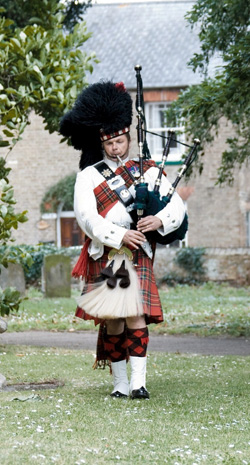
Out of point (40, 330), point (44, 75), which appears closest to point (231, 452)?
point (44, 75)

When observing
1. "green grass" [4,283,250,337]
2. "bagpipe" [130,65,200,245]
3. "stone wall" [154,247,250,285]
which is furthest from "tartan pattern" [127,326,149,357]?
"stone wall" [154,247,250,285]

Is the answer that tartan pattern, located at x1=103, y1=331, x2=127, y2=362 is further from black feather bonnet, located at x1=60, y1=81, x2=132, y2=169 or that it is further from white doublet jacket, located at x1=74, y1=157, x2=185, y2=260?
black feather bonnet, located at x1=60, y1=81, x2=132, y2=169

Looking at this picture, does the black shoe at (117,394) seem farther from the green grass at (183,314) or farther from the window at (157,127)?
the window at (157,127)

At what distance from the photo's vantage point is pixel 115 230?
599 cm

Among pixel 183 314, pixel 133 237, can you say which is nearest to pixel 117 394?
pixel 133 237

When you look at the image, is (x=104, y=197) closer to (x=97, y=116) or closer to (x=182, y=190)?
(x=97, y=116)

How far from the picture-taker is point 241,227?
28.4 meters

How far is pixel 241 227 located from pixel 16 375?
21.1 metres

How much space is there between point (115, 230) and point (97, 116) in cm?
87

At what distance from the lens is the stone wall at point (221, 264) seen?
2272 centimetres

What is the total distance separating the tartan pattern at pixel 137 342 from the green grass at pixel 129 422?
0.32 metres

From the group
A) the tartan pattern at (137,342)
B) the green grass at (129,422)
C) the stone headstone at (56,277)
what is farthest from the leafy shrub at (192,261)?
the tartan pattern at (137,342)

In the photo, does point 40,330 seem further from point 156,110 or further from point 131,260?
point 156,110

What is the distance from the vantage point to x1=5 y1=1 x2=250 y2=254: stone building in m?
28.4
